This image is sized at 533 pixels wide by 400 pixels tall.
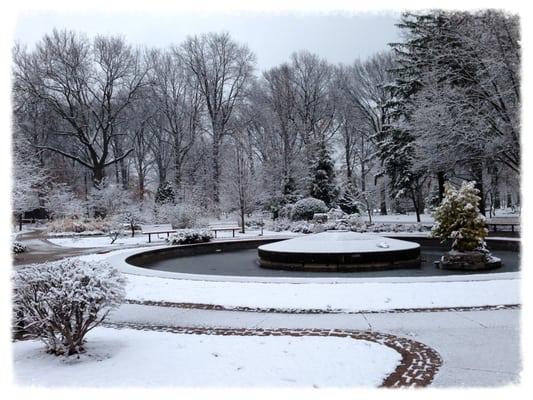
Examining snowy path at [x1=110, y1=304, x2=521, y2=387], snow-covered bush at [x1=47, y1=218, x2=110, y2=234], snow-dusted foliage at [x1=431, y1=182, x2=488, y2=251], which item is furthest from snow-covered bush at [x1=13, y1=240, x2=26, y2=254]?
snow-dusted foliage at [x1=431, y1=182, x2=488, y2=251]

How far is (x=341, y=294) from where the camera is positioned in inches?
331

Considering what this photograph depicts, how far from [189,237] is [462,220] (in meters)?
10.4

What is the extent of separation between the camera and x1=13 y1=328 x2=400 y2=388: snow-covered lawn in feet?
13.9

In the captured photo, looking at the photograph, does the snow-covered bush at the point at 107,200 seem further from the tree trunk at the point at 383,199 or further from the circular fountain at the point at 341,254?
the circular fountain at the point at 341,254

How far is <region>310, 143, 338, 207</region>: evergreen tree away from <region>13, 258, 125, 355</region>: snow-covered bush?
32187 millimetres

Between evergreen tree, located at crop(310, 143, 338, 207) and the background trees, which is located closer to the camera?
the background trees

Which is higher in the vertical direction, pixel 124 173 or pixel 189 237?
pixel 124 173

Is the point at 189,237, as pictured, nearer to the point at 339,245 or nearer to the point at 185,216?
the point at 339,245

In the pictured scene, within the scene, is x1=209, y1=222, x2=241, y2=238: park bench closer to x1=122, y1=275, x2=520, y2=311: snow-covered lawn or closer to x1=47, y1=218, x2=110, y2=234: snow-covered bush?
x1=47, y1=218, x2=110, y2=234: snow-covered bush

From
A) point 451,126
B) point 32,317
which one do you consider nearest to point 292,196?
point 451,126

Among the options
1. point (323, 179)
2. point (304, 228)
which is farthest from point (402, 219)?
point (304, 228)

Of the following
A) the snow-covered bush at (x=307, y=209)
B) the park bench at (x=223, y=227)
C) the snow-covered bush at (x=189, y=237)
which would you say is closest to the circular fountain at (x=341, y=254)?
the snow-covered bush at (x=189, y=237)

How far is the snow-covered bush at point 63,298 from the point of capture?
5238 millimetres

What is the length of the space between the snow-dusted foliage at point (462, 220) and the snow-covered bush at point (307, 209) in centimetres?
2002
